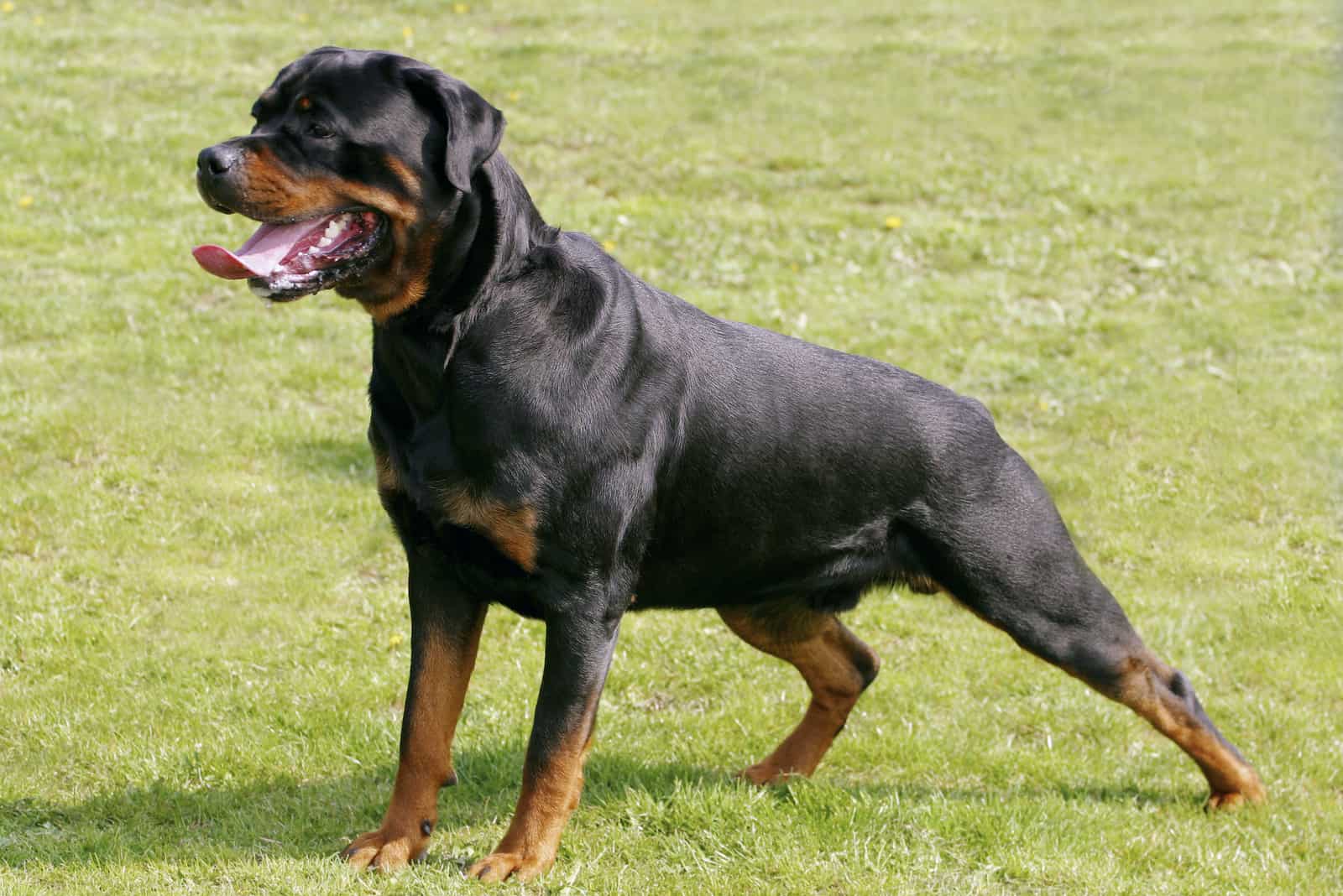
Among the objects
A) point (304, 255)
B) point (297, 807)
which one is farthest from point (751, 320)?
point (304, 255)

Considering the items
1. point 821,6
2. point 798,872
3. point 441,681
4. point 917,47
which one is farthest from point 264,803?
point 821,6

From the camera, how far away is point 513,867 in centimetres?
420

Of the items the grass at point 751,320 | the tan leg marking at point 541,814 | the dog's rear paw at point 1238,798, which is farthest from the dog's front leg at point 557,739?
the dog's rear paw at point 1238,798

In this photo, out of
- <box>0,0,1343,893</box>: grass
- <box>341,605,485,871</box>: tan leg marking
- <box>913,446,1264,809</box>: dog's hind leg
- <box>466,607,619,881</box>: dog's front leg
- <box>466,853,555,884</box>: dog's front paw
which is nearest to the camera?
<box>466,607,619,881</box>: dog's front leg

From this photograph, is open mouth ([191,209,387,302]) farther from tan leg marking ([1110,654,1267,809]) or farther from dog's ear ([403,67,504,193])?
tan leg marking ([1110,654,1267,809])

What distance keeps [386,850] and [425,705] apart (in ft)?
1.38

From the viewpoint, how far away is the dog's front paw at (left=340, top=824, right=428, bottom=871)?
423 cm

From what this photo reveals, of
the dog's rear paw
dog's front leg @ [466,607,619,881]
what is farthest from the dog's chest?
the dog's rear paw

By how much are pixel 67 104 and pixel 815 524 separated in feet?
32.3

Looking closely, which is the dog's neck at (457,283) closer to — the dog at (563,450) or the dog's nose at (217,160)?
the dog at (563,450)

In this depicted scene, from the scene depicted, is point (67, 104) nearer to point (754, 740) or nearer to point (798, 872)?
point (754, 740)

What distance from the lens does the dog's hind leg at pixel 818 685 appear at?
5000 mm

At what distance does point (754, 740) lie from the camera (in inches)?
211

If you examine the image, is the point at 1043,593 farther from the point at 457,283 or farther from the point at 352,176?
the point at 352,176
